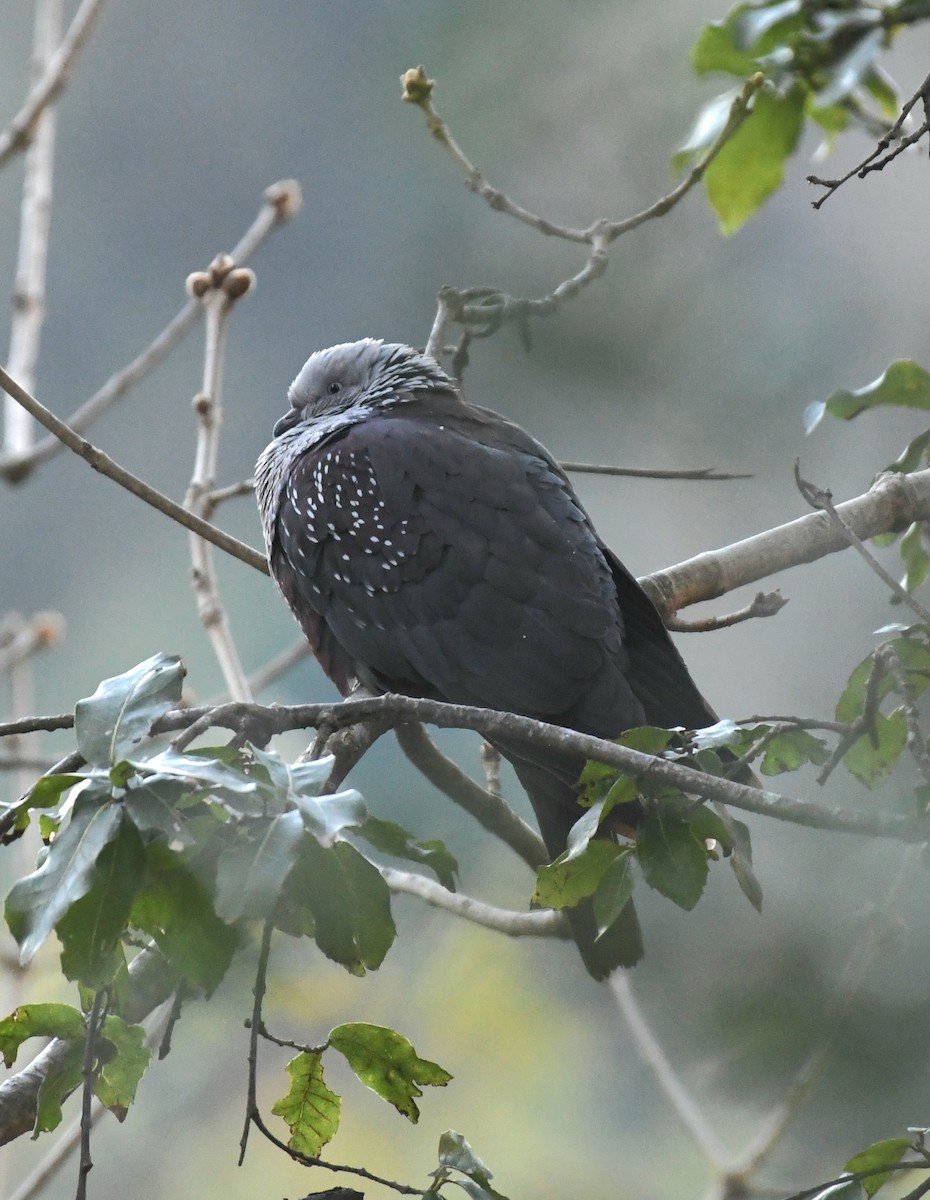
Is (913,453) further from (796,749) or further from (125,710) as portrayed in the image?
(125,710)

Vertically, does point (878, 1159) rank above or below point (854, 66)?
below

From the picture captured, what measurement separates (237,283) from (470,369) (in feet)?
6.91

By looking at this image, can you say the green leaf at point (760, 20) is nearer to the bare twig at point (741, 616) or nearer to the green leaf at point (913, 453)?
the green leaf at point (913, 453)

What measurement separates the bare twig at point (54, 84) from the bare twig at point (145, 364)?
1.09 ft

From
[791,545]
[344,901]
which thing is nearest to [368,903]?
[344,901]

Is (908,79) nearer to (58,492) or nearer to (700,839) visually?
(58,492)

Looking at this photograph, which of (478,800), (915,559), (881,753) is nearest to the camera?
(881,753)

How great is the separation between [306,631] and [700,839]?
41.7 inches

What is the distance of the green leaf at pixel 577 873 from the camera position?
3.13 ft

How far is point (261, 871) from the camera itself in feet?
2.46

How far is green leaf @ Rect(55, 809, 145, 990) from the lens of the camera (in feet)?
2.46

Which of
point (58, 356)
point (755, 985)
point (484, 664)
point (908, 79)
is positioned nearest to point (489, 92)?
point (908, 79)

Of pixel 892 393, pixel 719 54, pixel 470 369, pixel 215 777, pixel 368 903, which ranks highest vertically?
pixel 470 369

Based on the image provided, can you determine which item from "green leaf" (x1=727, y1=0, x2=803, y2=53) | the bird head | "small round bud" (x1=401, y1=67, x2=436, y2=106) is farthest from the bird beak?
"green leaf" (x1=727, y1=0, x2=803, y2=53)
